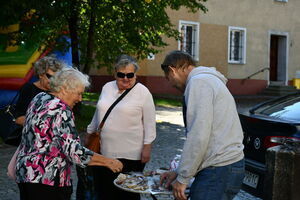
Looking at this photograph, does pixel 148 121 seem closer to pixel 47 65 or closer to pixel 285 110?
pixel 47 65

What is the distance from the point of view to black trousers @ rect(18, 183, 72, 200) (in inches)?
139

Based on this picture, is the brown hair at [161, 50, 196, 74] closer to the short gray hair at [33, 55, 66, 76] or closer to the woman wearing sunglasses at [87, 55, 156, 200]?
the woman wearing sunglasses at [87, 55, 156, 200]

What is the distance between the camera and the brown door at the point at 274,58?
29.0 meters

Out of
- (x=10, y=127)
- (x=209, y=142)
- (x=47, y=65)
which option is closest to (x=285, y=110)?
(x=47, y=65)

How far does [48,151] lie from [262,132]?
2806 millimetres

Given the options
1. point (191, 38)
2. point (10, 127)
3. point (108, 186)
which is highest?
point (191, 38)

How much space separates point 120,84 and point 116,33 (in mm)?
9575

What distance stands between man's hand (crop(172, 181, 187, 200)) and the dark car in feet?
7.14

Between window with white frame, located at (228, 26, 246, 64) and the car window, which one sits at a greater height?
window with white frame, located at (228, 26, 246, 64)

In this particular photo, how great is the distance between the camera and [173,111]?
17812 millimetres

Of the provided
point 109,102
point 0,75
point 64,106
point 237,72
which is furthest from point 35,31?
point 237,72

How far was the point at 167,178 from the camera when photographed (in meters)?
3.55

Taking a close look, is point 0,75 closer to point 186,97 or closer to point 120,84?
point 120,84

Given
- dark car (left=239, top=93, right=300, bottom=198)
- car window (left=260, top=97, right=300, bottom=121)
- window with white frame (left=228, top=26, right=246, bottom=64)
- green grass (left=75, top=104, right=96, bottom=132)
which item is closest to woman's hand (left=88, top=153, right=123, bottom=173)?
dark car (left=239, top=93, right=300, bottom=198)
